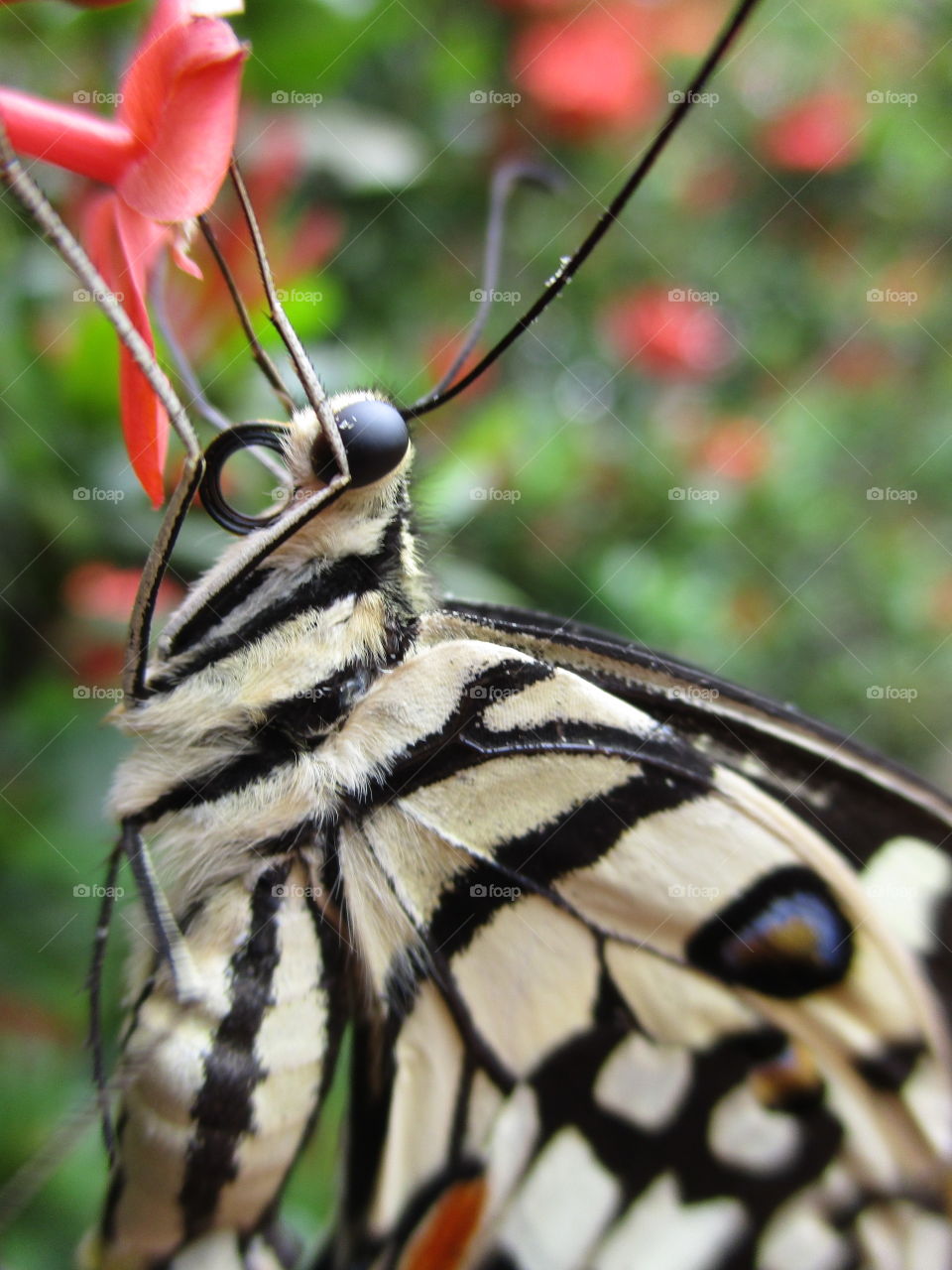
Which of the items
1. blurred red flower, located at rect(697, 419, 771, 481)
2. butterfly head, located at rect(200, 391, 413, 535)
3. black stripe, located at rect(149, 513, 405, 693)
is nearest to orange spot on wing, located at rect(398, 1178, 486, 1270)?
black stripe, located at rect(149, 513, 405, 693)

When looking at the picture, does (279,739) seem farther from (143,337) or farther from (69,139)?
(69,139)

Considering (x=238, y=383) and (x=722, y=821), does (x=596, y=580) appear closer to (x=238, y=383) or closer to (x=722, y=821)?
(x=238, y=383)

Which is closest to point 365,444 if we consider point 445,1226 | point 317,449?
point 317,449

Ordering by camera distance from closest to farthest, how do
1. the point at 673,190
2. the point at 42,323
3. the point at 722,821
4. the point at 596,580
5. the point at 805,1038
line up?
the point at 722,821 → the point at 805,1038 → the point at 42,323 → the point at 596,580 → the point at 673,190

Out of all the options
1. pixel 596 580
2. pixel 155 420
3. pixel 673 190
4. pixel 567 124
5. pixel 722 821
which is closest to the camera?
pixel 155 420

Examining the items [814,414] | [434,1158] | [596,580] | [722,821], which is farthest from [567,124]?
[434,1158]

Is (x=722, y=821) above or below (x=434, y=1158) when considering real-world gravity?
above
